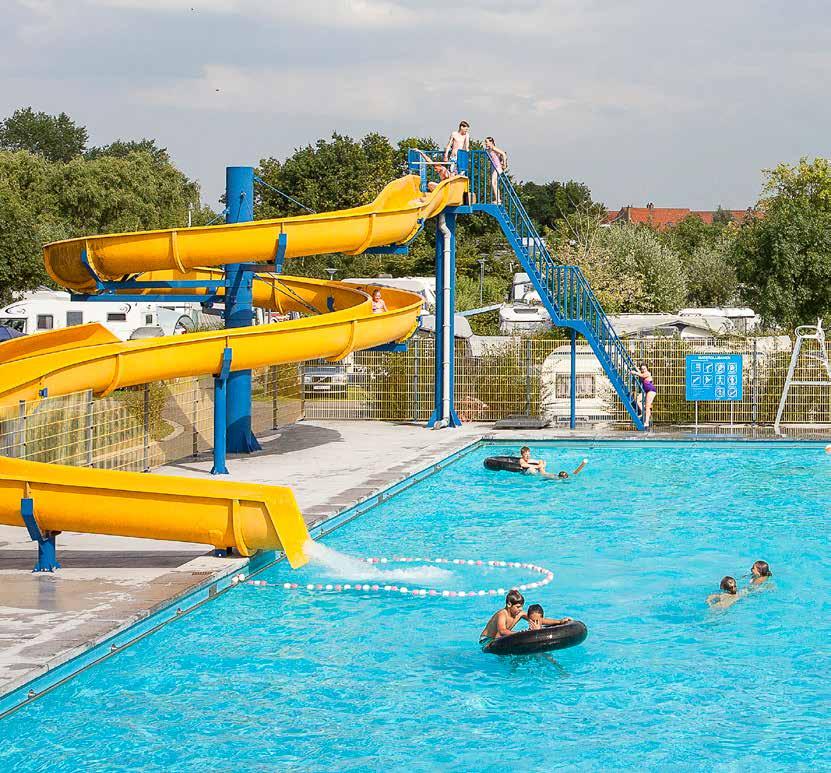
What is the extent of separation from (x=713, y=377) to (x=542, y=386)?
157 inches

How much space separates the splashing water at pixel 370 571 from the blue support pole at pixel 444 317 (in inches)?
466

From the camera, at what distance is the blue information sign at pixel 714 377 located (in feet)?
81.9

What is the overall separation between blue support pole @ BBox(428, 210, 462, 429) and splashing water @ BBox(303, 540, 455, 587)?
1184 cm

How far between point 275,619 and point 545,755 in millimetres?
3688

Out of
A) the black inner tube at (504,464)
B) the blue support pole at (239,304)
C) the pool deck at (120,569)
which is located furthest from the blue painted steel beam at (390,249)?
the black inner tube at (504,464)

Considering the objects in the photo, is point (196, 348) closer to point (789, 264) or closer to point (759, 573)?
point (759, 573)

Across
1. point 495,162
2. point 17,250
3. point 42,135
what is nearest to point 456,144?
point 495,162

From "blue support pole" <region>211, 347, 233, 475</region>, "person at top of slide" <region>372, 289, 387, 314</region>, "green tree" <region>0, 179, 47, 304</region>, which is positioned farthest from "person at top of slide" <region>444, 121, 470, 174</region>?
"green tree" <region>0, 179, 47, 304</region>

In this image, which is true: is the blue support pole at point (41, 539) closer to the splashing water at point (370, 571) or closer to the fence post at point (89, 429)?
the splashing water at point (370, 571)

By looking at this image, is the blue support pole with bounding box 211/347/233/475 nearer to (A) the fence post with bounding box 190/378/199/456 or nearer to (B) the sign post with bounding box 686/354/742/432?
(A) the fence post with bounding box 190/378/199/456

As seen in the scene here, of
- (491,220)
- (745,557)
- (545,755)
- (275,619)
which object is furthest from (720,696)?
(491,220)

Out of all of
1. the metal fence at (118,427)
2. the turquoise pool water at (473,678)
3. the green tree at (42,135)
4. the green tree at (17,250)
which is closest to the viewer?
the turquoise pool water at (473,678)

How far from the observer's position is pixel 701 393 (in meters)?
25.2

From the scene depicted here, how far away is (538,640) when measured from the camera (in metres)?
9.42
